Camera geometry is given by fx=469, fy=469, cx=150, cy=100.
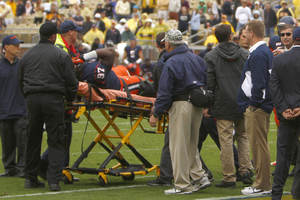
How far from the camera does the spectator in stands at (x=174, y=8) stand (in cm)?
2391

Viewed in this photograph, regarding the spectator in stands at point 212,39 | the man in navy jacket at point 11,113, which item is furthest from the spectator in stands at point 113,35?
the man in navy jacket at point 11,113

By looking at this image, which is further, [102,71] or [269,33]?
[269,33]

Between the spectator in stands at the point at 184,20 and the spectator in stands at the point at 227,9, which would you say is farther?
the spectator in stands at the point at 184,20

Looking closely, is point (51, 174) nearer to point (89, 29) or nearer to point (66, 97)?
point (66, 97)

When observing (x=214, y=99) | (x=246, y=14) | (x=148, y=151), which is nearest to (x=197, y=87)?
(x=214, y=99)

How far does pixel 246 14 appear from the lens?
20688 millimetres

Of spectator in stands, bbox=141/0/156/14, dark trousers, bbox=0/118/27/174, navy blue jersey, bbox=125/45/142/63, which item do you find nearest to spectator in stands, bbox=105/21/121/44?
navy blue jersey, bbox=125/45/142/63

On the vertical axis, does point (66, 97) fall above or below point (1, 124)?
above

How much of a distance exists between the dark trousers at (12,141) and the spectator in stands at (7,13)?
66.3 ft

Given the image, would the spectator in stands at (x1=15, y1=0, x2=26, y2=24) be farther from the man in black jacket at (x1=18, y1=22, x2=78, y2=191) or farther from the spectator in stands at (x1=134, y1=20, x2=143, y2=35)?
the man in black jacket at (x1=18, y1=22, x2=78, y2=191)

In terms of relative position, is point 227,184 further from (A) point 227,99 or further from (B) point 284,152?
(B) point 284,152

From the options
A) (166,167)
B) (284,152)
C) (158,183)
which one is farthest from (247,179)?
(284,152)

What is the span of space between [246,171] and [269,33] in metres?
15.1

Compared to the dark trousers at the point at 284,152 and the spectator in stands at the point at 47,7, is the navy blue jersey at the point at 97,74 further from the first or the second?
the spectator in stands at the point at 47,7
